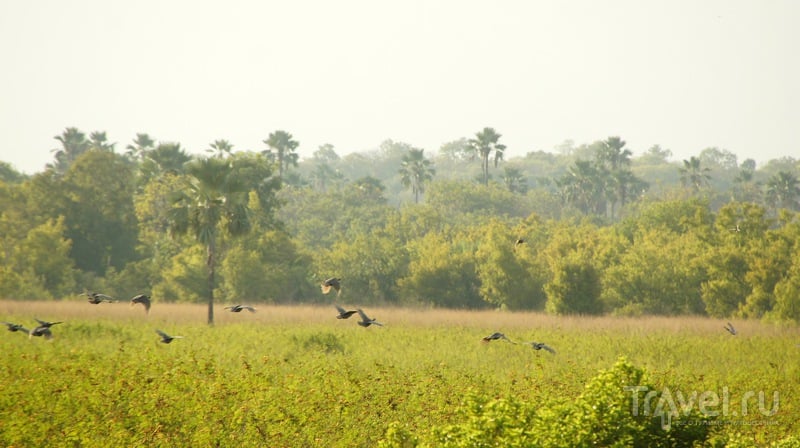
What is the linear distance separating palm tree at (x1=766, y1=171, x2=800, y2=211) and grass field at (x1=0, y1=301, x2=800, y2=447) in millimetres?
51379

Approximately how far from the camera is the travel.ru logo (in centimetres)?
1024

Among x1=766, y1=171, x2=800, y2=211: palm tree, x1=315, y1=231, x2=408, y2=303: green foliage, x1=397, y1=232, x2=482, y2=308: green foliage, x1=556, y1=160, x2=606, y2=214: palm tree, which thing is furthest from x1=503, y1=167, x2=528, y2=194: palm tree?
x1=397, y1=232, x2=482, y2=308: green foliage

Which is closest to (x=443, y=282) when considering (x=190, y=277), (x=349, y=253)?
(x=349, y=253)

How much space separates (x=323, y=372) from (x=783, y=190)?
74.9m

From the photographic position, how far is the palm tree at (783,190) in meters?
80.2

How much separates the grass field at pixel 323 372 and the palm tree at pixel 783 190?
5138cm

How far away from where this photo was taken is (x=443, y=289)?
50719mm

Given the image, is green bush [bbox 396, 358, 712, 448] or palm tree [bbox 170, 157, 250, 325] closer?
green bush [bbox 396, 358, 712, 448]

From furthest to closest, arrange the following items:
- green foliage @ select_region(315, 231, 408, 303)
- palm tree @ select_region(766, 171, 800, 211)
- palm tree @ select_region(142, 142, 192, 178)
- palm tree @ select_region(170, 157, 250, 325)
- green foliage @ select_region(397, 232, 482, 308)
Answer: palm tree @ select_region(766, 171, 800, 211), palm tree @ select_region(142, 142, 192, 178), green foliage @ select_region(315, 231, 408, 303), green foliage @ select_region(397, 232, 482, 308), palm tree @ select_region(170, 157, 250, 325)

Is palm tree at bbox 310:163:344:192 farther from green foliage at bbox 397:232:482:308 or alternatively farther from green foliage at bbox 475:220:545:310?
green foliage at bbox 475:220:545:310

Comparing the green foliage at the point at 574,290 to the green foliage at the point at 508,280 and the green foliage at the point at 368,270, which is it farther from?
Result: the green foliage at the point at 368,270

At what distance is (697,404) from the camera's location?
17.8m

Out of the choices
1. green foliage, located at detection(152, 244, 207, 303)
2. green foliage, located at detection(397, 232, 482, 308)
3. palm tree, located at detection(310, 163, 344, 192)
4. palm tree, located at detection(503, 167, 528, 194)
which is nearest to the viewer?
green foliage, located at detection(152, 244, 207, 303)

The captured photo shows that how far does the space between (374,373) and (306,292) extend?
31739 millimetres
